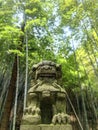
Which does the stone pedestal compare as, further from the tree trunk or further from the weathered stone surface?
the tree trunk

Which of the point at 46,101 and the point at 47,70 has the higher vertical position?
the point at 47,70

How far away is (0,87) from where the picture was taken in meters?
7.02

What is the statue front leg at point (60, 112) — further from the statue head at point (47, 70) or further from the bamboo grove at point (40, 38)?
the bamboo grove at point (40, 38)

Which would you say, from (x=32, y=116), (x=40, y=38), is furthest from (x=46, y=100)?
(x=40, y=38)

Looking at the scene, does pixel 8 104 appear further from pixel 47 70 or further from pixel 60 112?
pixel 60 112

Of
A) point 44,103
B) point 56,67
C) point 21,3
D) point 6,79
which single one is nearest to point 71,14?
point 21,3

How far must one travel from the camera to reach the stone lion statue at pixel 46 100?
112 inches

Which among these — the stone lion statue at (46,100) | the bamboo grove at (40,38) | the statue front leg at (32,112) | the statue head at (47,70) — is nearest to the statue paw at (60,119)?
the stone lion statue at (46,100)

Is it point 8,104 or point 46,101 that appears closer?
point 46,101

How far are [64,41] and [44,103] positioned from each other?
485 centimetres

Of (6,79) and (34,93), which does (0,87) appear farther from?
(34,93)

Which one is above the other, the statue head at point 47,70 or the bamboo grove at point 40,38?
the bamboo grove at point 40,38

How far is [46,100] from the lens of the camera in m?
3.08

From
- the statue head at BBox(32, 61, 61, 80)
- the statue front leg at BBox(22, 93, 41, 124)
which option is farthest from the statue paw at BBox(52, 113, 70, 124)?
the statue head at BBox(32, 61, 61, 80)
